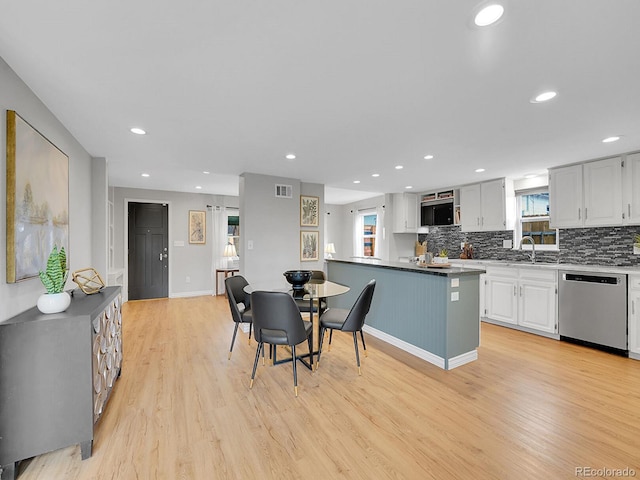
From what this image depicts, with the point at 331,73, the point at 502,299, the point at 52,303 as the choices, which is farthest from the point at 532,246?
the point at 52,303

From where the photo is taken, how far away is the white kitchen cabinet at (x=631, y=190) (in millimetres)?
3373

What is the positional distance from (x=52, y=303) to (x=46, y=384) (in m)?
0.44

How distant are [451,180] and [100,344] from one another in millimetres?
4984

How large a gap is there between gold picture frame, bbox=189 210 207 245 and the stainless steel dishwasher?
21.2ft

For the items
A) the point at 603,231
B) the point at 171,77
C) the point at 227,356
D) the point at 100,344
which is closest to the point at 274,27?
the point at 171,77

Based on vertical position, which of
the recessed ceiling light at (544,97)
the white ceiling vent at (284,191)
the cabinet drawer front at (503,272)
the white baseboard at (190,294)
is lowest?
the white baseboard at (190,294)

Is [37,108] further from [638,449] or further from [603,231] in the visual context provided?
[603,231]

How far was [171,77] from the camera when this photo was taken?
1842 millimetres

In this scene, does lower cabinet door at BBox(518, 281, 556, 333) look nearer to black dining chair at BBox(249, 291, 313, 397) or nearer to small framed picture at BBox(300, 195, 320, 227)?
small framed picture at BBox(300, 195, 320, 227)

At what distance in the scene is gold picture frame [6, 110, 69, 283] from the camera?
1.70 meters

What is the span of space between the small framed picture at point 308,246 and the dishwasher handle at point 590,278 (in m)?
3.42

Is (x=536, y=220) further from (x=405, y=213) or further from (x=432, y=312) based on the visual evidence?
(x=432, y=312)

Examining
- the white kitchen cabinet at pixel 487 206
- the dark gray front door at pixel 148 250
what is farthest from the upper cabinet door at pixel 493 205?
the dark gray front door at pixel 148 250

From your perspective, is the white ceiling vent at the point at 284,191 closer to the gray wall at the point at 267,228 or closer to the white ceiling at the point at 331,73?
the gray wall at the point at 267,228
